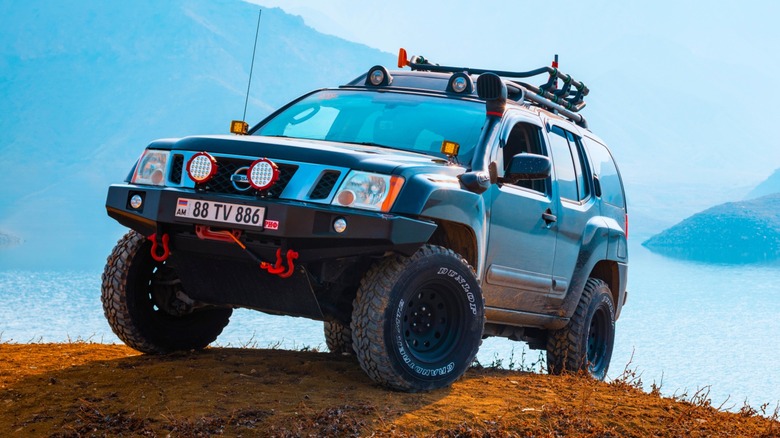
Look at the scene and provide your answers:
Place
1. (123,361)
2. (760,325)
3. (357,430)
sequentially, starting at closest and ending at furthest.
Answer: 1. (357,430)
2. (123,361)
3. (760,325)

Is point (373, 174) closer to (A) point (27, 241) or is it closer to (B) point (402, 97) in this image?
(B) point (402, 97)

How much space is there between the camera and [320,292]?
5242mm

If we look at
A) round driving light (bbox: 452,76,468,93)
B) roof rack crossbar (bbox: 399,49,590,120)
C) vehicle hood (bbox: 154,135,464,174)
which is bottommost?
vehicle hood (bbox: 154,135,464,174)

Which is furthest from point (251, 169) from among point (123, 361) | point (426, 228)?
point (123, 361)

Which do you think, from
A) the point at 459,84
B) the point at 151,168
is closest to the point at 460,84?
the point at 459,84

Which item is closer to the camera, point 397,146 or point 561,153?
point 397,146

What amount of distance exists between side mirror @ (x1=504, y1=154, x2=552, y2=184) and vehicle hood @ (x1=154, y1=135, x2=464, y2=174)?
1.79 ft

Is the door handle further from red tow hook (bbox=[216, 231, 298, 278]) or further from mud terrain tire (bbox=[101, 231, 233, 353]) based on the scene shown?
mud terrain tire (bbox=[101, 231, 233, 353])

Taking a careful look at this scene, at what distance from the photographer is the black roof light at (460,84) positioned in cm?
655

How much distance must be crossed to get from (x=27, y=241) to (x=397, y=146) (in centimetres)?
15782

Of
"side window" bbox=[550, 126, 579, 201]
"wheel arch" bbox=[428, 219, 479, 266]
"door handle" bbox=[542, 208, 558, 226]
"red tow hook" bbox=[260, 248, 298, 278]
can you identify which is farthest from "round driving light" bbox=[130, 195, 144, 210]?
"side window" bbox=[550, 126, 579, 201]

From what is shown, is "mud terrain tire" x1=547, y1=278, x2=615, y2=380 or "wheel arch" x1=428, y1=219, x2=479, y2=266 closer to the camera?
"wheel arch" x1=428, y1=219, x2=479, y2=266

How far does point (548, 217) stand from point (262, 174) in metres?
2.58

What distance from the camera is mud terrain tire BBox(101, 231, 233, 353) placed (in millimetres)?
5742
